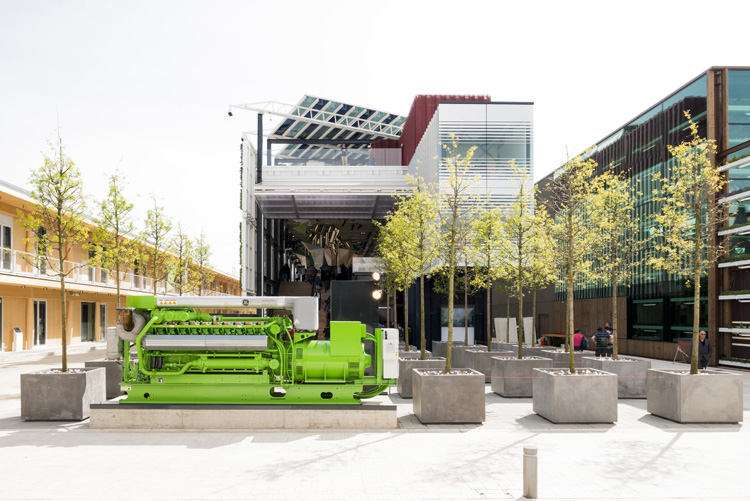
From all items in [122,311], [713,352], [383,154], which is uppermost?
[383,154]

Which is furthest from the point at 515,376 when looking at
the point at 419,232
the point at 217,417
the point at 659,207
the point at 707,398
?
the point at 659,207

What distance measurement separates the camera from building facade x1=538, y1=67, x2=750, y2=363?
2361 cm

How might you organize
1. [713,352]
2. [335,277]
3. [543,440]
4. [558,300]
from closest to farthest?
[543,440] → [713,352] → [558,300] → [335,277]

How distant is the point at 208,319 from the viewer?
38.2 ft

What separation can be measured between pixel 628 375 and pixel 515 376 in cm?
281

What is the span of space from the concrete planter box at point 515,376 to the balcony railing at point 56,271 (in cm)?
1212

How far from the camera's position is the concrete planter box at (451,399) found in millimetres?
11445

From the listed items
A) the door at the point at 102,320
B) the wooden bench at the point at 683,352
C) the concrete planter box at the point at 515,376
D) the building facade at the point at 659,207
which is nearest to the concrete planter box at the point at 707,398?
the concrete planter box at the point at 515,376

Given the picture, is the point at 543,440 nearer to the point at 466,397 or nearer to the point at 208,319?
the point at 466,397

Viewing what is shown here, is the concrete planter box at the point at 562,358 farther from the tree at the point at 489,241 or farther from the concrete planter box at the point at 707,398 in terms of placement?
the concrete planter box at the point at 707,398

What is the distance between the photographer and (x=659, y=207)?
28297 mm

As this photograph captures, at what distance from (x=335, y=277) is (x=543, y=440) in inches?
1593

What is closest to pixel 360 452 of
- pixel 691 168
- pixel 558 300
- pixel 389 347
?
pixel 389 347

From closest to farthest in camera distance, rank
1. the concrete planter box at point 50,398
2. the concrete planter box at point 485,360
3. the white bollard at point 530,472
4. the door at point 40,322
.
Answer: the white bollard at point 530,472
the concrete planter box at point 50,398
the concrete planter box at point 485,360
the door at point 40,322
